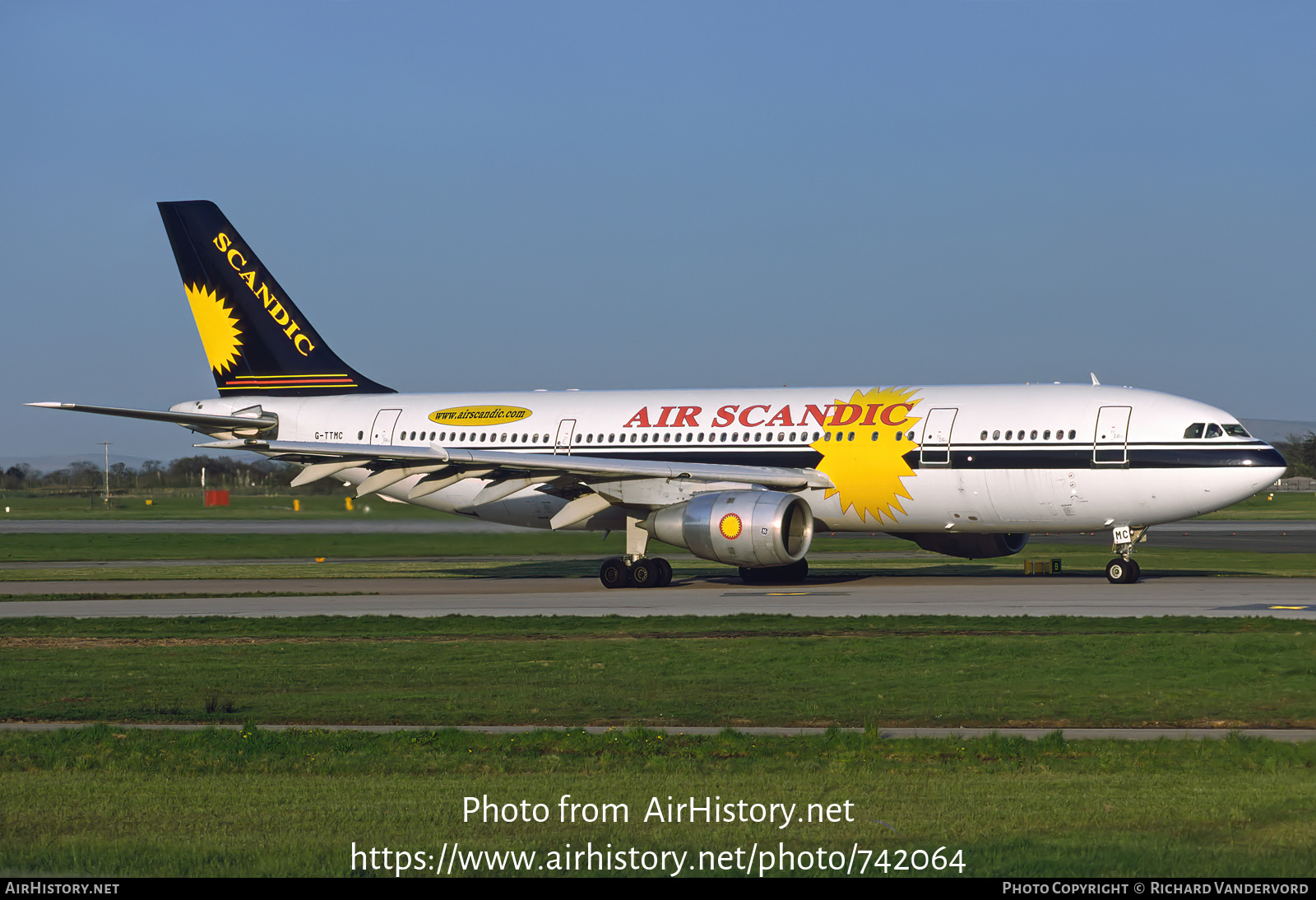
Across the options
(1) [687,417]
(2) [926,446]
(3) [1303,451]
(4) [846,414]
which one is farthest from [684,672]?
(3) [1303,451]

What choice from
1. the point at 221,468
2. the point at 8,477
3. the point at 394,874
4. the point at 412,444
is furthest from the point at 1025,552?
the point at 8,477

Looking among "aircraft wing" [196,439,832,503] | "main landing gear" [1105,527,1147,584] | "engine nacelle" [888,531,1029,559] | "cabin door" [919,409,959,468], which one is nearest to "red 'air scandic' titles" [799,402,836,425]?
"aircraft wing" [196,439,832,503]

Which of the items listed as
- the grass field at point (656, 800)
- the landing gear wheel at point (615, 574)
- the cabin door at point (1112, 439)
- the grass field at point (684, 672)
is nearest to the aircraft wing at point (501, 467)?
the landing gear wheel at point (615, 574)

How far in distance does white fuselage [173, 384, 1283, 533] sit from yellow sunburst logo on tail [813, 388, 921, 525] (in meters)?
0.03

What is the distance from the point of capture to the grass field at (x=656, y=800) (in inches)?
330

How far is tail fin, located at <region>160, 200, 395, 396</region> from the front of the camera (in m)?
38.4

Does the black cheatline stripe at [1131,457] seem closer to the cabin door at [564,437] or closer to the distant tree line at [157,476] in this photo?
the cabin door at [564,437]

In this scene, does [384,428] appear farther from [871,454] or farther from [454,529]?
[871,454]

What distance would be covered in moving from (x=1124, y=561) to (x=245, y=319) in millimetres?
23672

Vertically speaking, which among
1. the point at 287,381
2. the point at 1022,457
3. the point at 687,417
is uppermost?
the point at 287,381

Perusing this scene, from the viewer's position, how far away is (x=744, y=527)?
28953 mm

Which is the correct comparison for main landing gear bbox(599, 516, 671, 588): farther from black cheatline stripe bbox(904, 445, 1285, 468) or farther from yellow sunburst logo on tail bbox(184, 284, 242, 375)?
yellow sunburst logo on tail bbox(184, 284, 242, 375)

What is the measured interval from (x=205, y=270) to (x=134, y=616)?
15.8m
